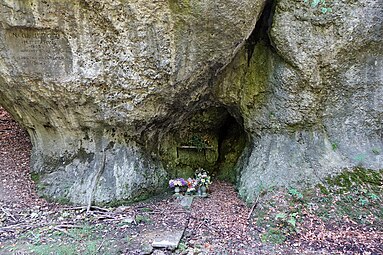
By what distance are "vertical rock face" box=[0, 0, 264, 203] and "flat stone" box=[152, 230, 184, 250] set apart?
3.72 ft

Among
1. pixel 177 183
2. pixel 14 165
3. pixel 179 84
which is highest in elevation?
pixel 179 84

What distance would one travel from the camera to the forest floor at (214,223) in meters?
3.77

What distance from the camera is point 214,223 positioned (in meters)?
4.32

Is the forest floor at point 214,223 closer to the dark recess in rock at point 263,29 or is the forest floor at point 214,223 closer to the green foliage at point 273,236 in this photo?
the green foliage at point 273,236

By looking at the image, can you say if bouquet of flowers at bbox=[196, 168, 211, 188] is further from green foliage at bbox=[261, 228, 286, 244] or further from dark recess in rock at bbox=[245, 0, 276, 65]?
dark recess in rock at bbox=[245, 0, 276, 65]

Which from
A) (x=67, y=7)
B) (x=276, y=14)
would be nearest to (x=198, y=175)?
(x=276, y=14)

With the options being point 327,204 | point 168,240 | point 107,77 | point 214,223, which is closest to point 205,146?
point 214,223

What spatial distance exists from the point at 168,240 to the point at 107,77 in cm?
206

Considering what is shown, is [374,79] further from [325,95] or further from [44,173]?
[44,173]

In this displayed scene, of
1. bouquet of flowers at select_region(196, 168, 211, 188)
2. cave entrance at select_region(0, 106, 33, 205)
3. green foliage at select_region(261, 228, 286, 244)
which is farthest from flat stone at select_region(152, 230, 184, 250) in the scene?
cave entrance at select_region(0, 106, 33, 205)

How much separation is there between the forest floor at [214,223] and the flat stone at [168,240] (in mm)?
55

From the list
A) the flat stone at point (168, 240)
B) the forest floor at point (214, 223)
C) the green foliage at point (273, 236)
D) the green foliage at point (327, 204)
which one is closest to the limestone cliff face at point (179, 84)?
the green foliage at point (327, 204)

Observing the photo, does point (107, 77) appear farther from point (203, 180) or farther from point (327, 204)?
point (327, 204)

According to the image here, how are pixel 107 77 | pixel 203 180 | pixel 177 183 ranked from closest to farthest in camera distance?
1. pixel 107 77
2. pixel 177 183
3. pixel 203 180
